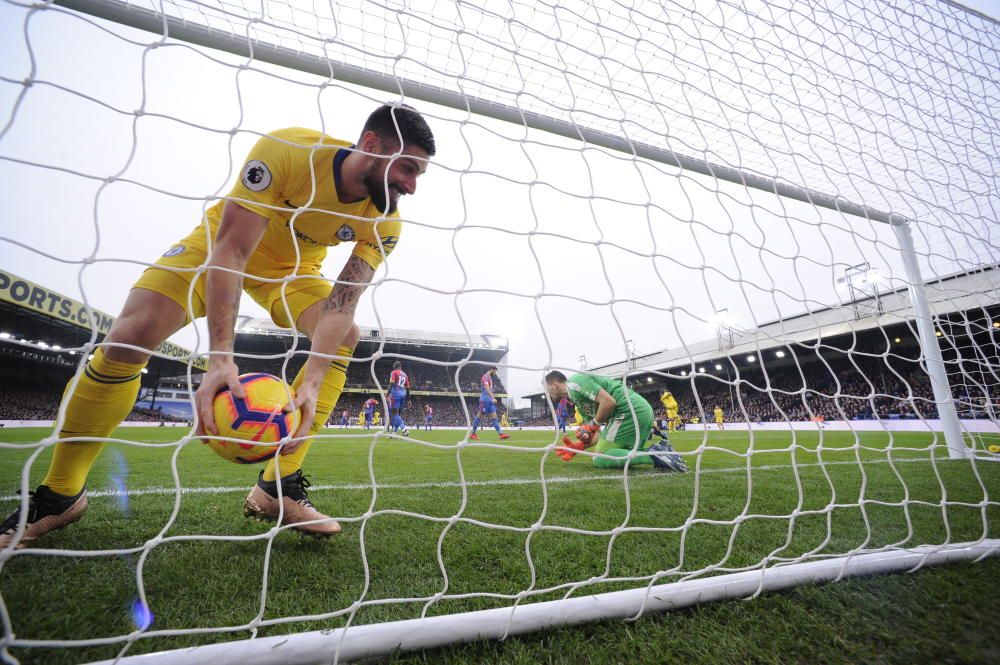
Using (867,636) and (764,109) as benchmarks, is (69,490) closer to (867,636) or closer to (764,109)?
(867,636)

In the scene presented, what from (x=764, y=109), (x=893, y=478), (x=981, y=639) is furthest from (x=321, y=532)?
(x=893, y=478)

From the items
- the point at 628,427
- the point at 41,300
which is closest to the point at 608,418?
the point at 628,427

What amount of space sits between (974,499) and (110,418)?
446 cm

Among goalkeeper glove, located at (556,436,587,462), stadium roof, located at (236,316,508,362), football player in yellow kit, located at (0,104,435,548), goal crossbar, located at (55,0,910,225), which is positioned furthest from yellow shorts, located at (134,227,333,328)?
stadium roof, located at (236,316,508,362)

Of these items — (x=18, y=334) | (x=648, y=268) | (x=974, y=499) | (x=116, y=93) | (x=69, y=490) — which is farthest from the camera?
(x=18, y=334)

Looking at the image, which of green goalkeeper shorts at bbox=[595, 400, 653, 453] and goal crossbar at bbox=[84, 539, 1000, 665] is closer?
goal crossbar at bbox=[84, 539, 1000, 665]

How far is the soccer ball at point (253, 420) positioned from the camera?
128cm

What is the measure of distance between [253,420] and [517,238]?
1209 millimetres

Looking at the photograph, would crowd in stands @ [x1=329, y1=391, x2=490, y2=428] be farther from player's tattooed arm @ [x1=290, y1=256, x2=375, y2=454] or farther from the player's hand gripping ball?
player's tattooed arm @ [x1=290, y1=256, x2=375, y2=454]

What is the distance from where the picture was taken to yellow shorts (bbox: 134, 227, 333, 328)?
5.31ft

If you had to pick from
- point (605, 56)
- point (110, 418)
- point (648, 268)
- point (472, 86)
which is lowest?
point (110, 418)

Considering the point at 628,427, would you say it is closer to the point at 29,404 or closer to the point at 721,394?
the point at 721,394

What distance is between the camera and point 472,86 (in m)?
2.33

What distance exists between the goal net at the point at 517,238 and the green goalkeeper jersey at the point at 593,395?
3.73ft
